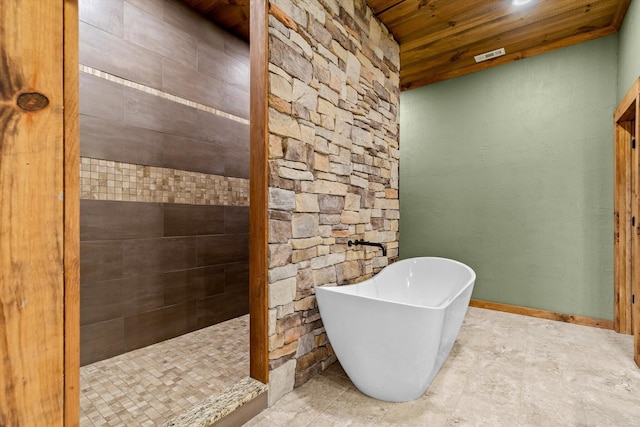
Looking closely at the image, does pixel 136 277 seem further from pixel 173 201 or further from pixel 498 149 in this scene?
pixel 498 149

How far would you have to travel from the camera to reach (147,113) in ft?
7.23

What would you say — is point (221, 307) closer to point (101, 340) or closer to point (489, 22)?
point (101, 340)

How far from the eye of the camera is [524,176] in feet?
10.1

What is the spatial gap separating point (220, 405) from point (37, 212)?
3.82ft

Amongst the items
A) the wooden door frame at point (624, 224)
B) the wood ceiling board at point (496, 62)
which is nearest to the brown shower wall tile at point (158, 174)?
the wood ceiling board at point (496, 62)

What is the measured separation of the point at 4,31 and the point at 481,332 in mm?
3190

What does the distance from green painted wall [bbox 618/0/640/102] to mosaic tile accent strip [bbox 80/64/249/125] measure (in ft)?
10.1

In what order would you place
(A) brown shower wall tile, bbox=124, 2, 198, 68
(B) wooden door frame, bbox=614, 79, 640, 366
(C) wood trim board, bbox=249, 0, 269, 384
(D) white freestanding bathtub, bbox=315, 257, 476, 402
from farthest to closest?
(B) wooden door frame, bbox=614, 79, 640, 366
(A) brown shower wall tile, bbox=124, 2, 198, 68
(C) wood trim board, bbox=249, 0, 269, 384
(D) white freestanding bathtub, bbox=315, 257, 476, 402

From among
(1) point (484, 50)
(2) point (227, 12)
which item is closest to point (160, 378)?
(2) point (227, 12)

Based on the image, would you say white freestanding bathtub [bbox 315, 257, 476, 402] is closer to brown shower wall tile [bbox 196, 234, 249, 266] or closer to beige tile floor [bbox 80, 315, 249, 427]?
beige tile floor [bbox 80, 315, 249, 427]

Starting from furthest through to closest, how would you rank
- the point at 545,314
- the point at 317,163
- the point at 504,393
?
the point at 545,314
the point at 317,163
the point at 504,393

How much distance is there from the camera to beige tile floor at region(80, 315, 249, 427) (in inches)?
58.7

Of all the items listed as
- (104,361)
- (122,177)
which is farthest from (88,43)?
(104,361)

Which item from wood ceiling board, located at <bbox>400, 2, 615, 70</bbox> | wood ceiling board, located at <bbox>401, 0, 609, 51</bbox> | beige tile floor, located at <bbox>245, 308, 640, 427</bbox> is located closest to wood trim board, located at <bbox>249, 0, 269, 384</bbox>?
beige tile floor, located at <bbox>245, 308, 640, 427</bbox>
